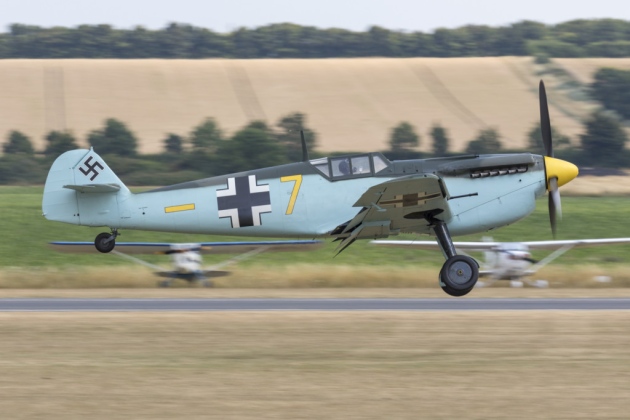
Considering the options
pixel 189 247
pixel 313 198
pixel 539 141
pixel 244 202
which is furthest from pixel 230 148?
pixel 313 198

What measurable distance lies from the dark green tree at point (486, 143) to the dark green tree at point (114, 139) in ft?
51.5

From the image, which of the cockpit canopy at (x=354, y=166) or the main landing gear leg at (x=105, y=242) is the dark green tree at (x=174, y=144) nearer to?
the main landing gear leg at (x=105, y=242)

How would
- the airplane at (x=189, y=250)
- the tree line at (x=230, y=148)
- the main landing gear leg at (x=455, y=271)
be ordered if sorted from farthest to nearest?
the tree line at (x=230, y=148)
the airplane at (x=189, y=250)
the main landing gear leg at (x=455, y=271)

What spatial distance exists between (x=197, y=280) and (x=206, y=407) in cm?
1306

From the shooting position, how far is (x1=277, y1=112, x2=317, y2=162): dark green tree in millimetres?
43031

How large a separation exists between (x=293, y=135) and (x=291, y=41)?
38.6 m

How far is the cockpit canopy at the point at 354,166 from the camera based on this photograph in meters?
14.2

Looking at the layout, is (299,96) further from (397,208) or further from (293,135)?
(397,208)

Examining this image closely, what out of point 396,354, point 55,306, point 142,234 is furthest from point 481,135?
point 396,354

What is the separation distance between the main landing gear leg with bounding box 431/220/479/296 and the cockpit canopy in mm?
1229

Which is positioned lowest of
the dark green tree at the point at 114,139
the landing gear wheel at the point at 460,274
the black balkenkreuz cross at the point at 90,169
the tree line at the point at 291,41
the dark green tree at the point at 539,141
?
the landing gear wheel at the point at 460,274

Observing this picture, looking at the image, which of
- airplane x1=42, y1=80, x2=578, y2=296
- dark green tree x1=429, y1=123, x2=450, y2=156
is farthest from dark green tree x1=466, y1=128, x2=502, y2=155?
airplane x1=42, y1=80, x2=578, y2=296

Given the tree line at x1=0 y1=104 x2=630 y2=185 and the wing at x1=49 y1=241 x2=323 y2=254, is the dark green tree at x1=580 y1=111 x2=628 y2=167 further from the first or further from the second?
the wing at x1=49 y1=241 x2=323 y2=254

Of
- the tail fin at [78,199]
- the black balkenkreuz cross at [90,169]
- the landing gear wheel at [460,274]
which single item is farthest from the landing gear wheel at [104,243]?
the landing gear wheel at [460,274]
